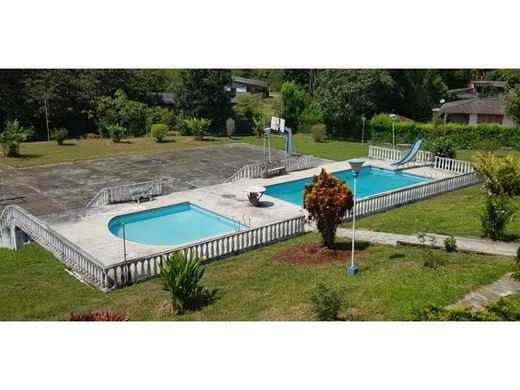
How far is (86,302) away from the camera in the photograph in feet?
36.3

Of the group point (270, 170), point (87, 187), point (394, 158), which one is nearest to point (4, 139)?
point (87, 187)

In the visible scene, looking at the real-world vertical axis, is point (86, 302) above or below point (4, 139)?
below

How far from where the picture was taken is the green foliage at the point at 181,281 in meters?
10.3

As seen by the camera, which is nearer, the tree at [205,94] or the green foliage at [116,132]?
the green foliage at [116,132]

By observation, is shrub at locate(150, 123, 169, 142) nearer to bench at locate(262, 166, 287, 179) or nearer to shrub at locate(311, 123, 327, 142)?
shrub at locate(311, 123, 327, 142)

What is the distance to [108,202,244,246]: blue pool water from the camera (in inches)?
642

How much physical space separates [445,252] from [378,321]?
4133 mm

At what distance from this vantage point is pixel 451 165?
24.4 metres

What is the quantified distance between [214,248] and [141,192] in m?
7.01

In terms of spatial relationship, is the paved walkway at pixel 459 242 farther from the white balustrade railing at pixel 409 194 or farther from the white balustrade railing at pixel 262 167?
the white balustrade railing at pixel 262 167

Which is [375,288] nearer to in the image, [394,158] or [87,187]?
[87,187]

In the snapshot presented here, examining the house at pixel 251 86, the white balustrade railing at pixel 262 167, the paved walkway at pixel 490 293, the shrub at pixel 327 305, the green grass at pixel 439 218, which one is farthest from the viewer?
the house at pixel 251 86

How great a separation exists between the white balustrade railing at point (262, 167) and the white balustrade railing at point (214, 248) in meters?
7.98

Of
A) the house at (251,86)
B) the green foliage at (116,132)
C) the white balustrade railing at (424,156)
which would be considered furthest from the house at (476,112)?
the green foliage at (116,132)
